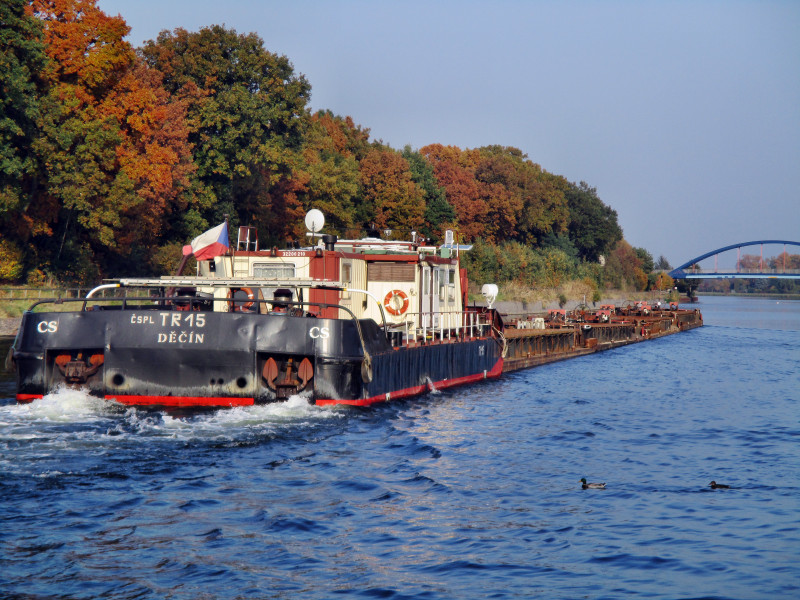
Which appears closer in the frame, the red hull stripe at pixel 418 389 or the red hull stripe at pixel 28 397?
the red hull stripe at pixel 28 397

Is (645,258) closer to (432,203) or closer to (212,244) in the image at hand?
(432,203)

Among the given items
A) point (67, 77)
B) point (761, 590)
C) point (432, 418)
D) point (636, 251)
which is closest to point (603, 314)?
point (67, 77)

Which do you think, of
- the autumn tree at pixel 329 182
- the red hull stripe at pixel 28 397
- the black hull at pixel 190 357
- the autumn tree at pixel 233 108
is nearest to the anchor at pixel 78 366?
the black hull at pixel 190 357

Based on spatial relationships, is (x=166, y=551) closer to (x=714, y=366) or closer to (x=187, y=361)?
(x=187, y=361)

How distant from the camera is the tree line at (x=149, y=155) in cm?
4281

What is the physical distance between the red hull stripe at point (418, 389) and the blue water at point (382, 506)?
0.30m

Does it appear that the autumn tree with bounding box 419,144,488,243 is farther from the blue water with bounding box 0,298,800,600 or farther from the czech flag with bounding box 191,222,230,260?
the blue water with bounding box 0,298,800,600

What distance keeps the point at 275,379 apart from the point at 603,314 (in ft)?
143

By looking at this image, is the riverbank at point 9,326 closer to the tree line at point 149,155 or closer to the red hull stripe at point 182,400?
the tree line at point 149,155

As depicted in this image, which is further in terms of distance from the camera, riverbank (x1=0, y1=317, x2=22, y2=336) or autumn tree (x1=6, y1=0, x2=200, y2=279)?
autumn tree (x1=6, y1=0, x2=200, y2=279)

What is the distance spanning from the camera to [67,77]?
46375 mm

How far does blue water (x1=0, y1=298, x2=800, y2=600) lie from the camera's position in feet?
31.2

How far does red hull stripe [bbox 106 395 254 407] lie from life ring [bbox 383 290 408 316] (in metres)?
6.88

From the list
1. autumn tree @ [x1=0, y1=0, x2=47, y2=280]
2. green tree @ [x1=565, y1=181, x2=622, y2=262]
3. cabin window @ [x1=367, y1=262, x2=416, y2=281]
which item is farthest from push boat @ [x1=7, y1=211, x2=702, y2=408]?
green tree @ [x1=565, y1=181, x2=622, y2=262]
